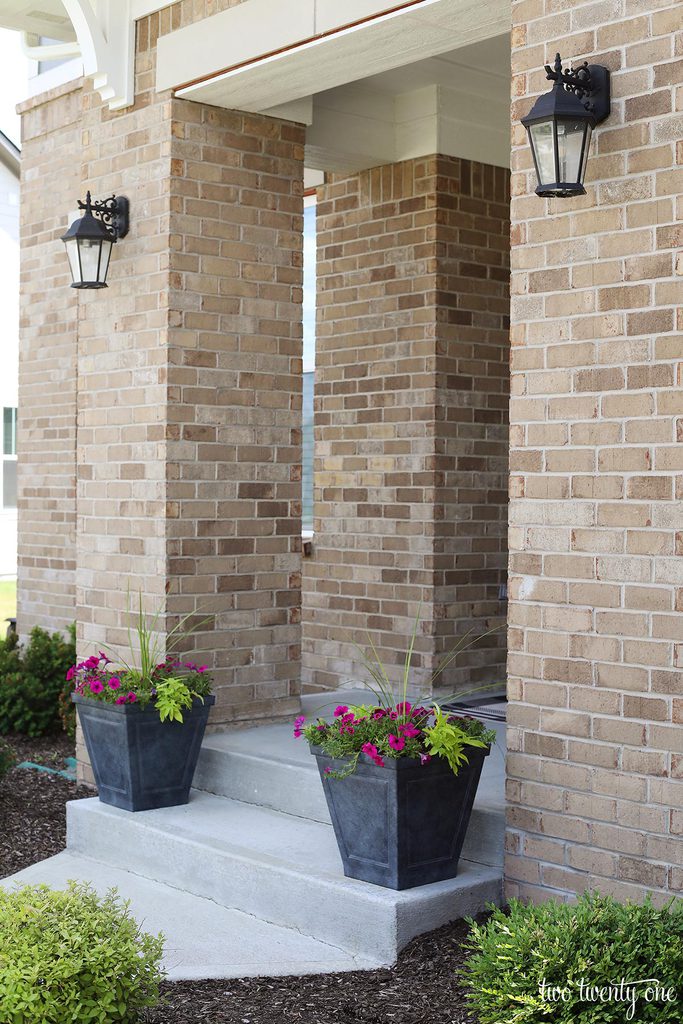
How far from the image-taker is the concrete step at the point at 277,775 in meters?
4.55

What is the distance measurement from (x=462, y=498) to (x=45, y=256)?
388cm

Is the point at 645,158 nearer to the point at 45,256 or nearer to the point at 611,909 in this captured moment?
the point at 611,909

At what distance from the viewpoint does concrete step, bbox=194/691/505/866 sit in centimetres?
455

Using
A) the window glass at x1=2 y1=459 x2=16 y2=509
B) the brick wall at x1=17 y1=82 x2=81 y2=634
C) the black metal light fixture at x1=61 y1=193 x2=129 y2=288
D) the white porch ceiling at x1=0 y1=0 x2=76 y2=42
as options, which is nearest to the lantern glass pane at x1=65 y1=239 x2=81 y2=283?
the black metal light fixture at x1=61 y1=193 x2=129 y2=288

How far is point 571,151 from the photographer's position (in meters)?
3.63

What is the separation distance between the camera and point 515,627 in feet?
13.2

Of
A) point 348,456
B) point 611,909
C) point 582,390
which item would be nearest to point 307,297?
point 348,456

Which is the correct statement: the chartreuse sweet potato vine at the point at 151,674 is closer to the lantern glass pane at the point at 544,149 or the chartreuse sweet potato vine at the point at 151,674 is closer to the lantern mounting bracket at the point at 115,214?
the lantern mounting bracket at the point at 115,214

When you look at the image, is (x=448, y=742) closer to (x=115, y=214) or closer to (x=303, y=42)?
(x=303, y=42)

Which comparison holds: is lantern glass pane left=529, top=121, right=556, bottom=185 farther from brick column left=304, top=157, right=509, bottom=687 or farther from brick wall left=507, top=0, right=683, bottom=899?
brick column left=304, top=157, right=509, bottom=687

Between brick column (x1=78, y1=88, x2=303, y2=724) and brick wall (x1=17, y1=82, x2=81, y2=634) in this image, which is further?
brick wall (x1=17, y1=82, x2=81, y2=634)

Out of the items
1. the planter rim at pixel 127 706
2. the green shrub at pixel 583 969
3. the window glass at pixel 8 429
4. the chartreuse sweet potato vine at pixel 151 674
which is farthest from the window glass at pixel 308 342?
the window glass at pixel 8 429

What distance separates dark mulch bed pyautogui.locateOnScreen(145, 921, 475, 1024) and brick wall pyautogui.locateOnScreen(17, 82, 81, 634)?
503 centimetres

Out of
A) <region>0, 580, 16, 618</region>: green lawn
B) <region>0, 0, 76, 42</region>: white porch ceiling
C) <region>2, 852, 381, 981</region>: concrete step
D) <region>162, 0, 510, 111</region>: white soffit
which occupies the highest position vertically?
<region>0, 0, 76, 42</region>: white porch ceiling
